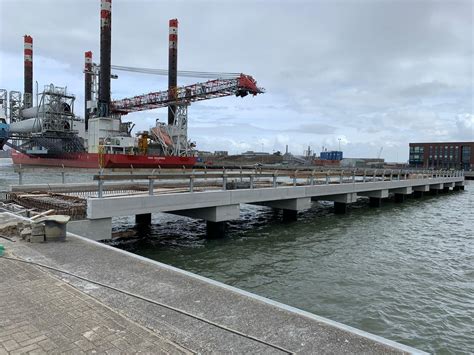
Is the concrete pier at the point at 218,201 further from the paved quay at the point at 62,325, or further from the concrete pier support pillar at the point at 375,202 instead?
the paved quay at the point at 62,325

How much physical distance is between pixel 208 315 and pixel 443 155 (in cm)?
13828

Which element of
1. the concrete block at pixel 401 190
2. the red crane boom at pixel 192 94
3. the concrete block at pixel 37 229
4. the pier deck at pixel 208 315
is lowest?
the concrete block at pixel 401 190

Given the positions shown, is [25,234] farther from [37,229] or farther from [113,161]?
[113,161]

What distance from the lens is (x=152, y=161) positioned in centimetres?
5125

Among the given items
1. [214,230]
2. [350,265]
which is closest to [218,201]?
[214,230]

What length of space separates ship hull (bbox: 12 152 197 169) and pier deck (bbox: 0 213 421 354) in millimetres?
42925

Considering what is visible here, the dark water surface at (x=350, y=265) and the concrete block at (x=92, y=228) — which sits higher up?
the concrete block at (x=92, y=228)

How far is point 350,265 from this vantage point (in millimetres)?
10352

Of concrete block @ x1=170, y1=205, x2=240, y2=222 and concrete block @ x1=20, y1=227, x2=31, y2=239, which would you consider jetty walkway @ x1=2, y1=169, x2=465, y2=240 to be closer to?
concrete block @ x1=170, y1=205, x2=240, y2=222

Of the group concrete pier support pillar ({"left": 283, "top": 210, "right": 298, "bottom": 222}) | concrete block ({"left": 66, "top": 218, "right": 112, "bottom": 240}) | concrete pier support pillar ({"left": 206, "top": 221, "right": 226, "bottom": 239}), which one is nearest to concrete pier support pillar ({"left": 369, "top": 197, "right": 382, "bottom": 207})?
concrete pier support pillar ({"left": 283, "top": 210, "right": 298, "bottom": 222})

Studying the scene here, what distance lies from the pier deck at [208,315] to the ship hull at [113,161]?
4293 centimetres

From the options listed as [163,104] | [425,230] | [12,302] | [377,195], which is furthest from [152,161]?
[12,302]

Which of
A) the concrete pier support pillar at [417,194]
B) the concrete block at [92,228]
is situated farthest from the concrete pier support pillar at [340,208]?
the concrete pier support pillar at [417,194]

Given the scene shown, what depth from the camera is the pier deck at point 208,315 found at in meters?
3.60
